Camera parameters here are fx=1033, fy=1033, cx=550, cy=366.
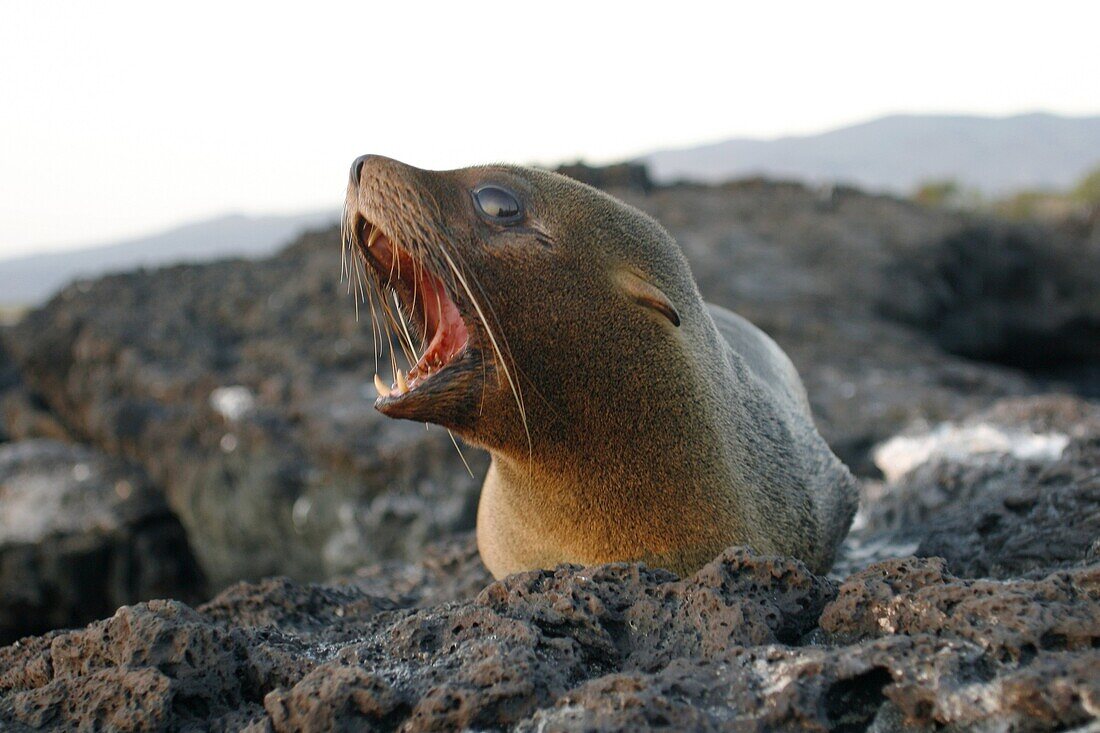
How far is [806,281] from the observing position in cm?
1385

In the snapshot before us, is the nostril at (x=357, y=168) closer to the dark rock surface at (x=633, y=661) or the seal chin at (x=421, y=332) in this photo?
the seal chin at (x=421, y=332)

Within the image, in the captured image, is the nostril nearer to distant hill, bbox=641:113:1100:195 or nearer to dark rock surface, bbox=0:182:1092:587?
dark rock surface, bbox=0:182:1092:587

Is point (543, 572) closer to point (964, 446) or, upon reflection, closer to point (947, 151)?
point (964, 446)

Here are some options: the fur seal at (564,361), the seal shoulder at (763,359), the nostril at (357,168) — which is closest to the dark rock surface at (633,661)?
the fur seal at (564,361)

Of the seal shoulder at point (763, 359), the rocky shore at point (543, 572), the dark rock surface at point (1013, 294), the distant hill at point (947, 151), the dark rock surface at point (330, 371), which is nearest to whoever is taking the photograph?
the rocky shore at point (543, 572)

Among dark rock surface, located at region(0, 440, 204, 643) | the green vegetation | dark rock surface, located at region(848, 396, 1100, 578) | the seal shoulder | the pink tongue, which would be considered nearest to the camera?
the pink tongue

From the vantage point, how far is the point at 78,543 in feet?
37.0

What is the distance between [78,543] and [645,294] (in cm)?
947

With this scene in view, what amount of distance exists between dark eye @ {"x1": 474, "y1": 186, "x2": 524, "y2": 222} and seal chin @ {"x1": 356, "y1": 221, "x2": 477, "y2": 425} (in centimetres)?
33

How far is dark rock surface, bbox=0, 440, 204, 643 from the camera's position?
11.1m

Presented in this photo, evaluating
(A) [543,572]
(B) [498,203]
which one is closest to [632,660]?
(A) [543,572]

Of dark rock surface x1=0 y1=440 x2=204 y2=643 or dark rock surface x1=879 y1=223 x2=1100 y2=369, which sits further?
dark rock surface x1=879 y1=223 x2=1100 y2=369

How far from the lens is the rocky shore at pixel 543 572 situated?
2.56 m

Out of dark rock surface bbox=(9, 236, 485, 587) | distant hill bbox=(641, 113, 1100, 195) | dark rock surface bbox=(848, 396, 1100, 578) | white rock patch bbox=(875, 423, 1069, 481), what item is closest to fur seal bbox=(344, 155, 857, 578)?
dark rock surface bbox=(848, 396, 1100, 578)
